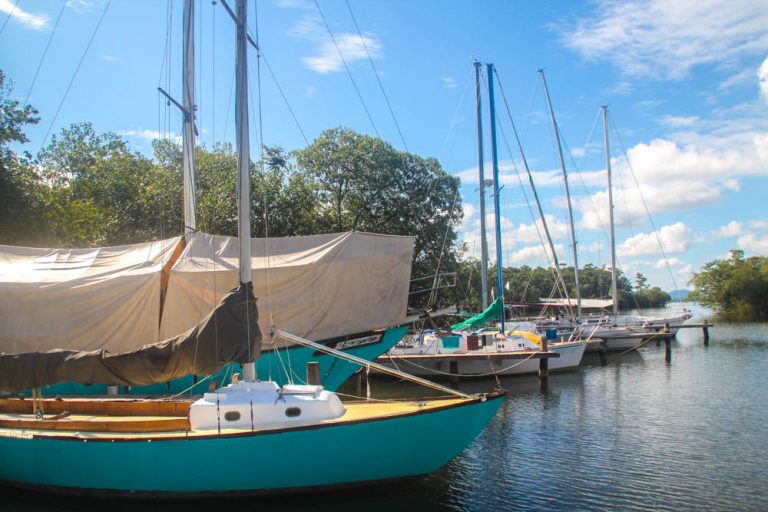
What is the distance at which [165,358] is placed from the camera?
405 inches

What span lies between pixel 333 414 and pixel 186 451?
8.21 ft

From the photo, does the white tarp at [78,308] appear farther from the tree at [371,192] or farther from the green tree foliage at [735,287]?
the green tree foliage at [735,287]

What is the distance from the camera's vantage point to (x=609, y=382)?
24.8m

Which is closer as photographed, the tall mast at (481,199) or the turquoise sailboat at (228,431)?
the turquoise sailboat at (228,431)

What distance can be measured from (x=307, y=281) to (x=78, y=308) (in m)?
5.43

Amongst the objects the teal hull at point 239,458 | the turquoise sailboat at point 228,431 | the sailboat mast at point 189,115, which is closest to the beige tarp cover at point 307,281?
the sailboat mast at point 189,115

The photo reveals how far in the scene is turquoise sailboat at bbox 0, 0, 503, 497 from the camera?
9.56 metres

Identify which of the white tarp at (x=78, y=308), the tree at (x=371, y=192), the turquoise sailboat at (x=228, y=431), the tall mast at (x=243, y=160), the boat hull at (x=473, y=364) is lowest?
the boat hull at (x=473, y=364)

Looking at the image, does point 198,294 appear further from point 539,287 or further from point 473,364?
point 539,287

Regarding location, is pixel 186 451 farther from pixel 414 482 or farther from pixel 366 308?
pixel 366 308

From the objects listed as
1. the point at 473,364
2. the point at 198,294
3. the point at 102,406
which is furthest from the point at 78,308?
the point at 473,364

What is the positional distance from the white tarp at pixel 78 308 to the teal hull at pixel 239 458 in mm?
3668

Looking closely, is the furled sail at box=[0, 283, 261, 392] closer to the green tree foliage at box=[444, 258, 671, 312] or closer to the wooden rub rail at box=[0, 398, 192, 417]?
the wooden rub rail at box=[0, 398, 192, 417]

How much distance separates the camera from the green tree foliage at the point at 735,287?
73.1 m
